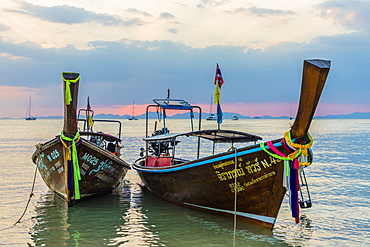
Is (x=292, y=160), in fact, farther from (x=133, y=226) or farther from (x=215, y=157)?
(x=133, y=226)

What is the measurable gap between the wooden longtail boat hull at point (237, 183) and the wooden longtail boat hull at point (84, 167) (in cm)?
201

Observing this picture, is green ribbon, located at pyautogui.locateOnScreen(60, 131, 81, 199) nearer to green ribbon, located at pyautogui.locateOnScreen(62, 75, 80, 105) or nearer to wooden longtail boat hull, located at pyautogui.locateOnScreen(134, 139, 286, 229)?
green ribbon, located at pyautogui.locateOnScreen(62, 75, 80, 105)

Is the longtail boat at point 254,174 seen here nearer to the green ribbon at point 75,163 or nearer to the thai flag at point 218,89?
the thai flag at point 218,89

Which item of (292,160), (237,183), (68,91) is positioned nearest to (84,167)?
(68,91)

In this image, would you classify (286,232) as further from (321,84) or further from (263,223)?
(321,84)

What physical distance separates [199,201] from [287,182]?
9.55ft

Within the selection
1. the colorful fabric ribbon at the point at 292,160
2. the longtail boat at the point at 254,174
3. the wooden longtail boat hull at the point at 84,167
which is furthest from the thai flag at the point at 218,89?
the wooden longtail boat hull at the point at 84,167

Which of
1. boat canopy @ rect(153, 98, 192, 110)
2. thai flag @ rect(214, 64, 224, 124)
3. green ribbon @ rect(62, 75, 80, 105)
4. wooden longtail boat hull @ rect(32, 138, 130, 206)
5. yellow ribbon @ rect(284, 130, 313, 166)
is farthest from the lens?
boat canopy @ rect(153, 98, 192, 110)

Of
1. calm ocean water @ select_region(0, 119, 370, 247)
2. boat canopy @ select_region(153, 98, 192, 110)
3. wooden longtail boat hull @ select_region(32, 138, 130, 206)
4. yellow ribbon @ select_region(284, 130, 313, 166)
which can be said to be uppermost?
boat canopy @ select_region(153, 98, 192, 110)

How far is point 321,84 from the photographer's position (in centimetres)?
684

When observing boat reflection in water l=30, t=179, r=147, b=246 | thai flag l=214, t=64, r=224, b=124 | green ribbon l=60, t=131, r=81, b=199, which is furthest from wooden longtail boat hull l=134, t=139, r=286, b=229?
green ribbon l=60, t=131, r=81, b=199

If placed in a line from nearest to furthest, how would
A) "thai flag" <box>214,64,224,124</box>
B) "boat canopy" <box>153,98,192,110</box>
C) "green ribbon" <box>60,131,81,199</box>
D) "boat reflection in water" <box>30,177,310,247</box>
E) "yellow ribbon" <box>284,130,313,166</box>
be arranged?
"yellow ribbon" <box>284,130,313,166</box> → "boat reflection in water" <box>30,177,310,247</box> → "green ribbon" <box>60,131,81,199</box> → "thai flag" <box>214,64,224,124</box> → "boat canopy" <box>153,98,192,110</box>

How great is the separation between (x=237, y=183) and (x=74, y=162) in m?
4.37

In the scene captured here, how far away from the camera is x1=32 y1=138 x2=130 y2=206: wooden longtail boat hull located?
10.4 metres
